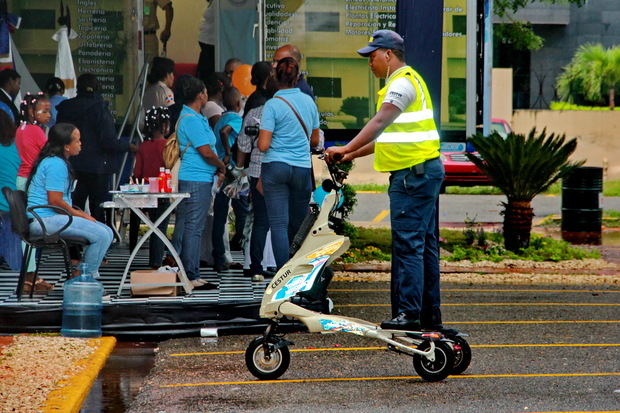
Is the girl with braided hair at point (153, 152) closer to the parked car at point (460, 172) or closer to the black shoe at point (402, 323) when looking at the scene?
the black shoe at point (402, 323)

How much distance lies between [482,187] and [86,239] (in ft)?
55.8

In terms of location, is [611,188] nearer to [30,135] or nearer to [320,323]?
[30,135]

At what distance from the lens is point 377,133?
7.51 meters

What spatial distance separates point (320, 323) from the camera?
7.45m

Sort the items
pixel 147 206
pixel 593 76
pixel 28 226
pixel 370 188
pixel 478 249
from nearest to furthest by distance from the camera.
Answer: pixel 28 226, pixel 147 206, pixel 478 249, pixel 370 188, pixel 593 76

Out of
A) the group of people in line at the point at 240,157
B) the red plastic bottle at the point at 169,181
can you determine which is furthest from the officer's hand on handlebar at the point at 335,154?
the red plastic bottle at the point at 169,181

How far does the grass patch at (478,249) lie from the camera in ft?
47.5

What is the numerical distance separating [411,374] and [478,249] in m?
7.48

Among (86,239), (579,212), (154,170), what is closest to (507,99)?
(579,212)

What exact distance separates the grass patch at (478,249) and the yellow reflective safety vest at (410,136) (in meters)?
6.58

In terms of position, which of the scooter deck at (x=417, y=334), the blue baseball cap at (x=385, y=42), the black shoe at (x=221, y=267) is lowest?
the black shoe at (x=221, y=267)

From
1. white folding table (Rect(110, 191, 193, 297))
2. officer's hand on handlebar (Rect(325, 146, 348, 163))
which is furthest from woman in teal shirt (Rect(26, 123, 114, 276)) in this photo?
officer's hand on handlebar (Rect(325, 146, 348, 163))

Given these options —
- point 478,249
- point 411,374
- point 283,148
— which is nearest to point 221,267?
point 283,148

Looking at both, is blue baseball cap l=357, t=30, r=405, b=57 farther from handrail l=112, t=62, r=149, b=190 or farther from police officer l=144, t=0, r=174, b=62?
police officer l=144, t=0, r=174, b=62
